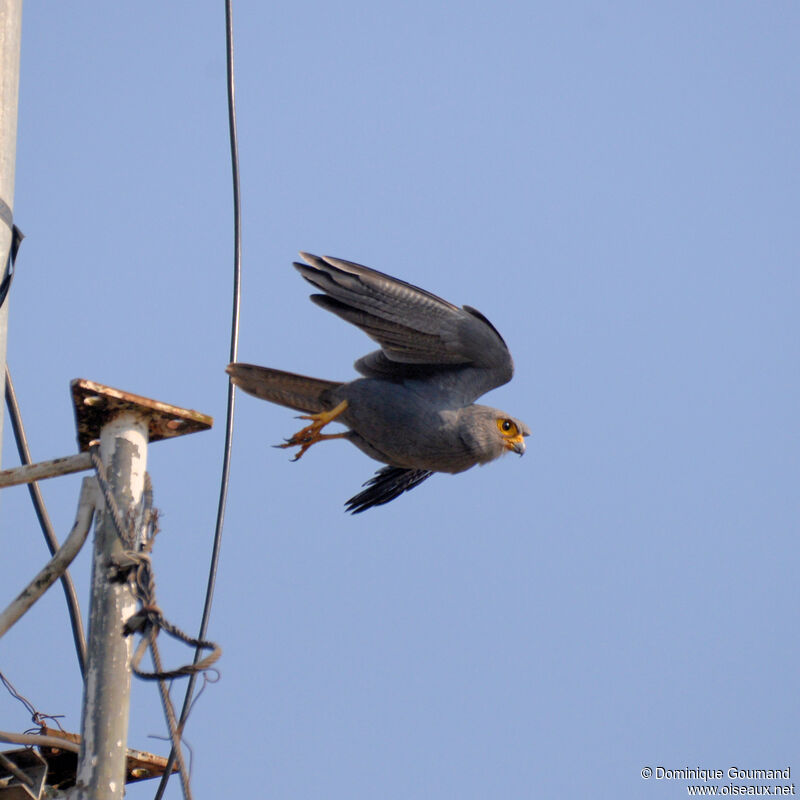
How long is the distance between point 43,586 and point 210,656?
2.91 feet

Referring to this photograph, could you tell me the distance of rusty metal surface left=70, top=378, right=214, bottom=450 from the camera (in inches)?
164

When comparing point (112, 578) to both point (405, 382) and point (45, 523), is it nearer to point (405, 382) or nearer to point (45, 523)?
point (45, 523)

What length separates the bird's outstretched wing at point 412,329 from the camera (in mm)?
5602

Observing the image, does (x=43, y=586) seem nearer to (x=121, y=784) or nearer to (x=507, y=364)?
(x=121, y=784)

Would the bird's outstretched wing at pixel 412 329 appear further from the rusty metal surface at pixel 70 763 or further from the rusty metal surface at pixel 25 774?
the rusty metal surface at pixel 25 774

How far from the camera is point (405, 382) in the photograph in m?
6.11

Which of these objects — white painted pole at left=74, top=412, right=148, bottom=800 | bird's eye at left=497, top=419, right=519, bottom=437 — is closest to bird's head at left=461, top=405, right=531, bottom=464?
bird's eye at left=497, top=419, right=519, bottom=437

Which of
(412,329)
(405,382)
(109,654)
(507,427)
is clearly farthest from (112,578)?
(507,427)

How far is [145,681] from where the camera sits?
3619mm

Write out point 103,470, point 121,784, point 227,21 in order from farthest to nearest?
point 227,21
point 103,470
point 121,784

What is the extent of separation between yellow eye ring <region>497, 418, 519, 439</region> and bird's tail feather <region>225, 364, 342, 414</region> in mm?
895

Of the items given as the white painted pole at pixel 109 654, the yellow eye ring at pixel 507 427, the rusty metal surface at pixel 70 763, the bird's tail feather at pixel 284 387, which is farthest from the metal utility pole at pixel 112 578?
the yellow eye ring at pixel 507 427

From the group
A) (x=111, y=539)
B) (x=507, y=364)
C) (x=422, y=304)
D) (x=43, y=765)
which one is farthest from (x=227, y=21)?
(x=43, y=765)

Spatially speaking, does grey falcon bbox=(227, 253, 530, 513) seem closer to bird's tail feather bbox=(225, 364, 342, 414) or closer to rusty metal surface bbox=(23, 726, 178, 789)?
bird's tail feather bbox=(225, 364, 342, 414)
